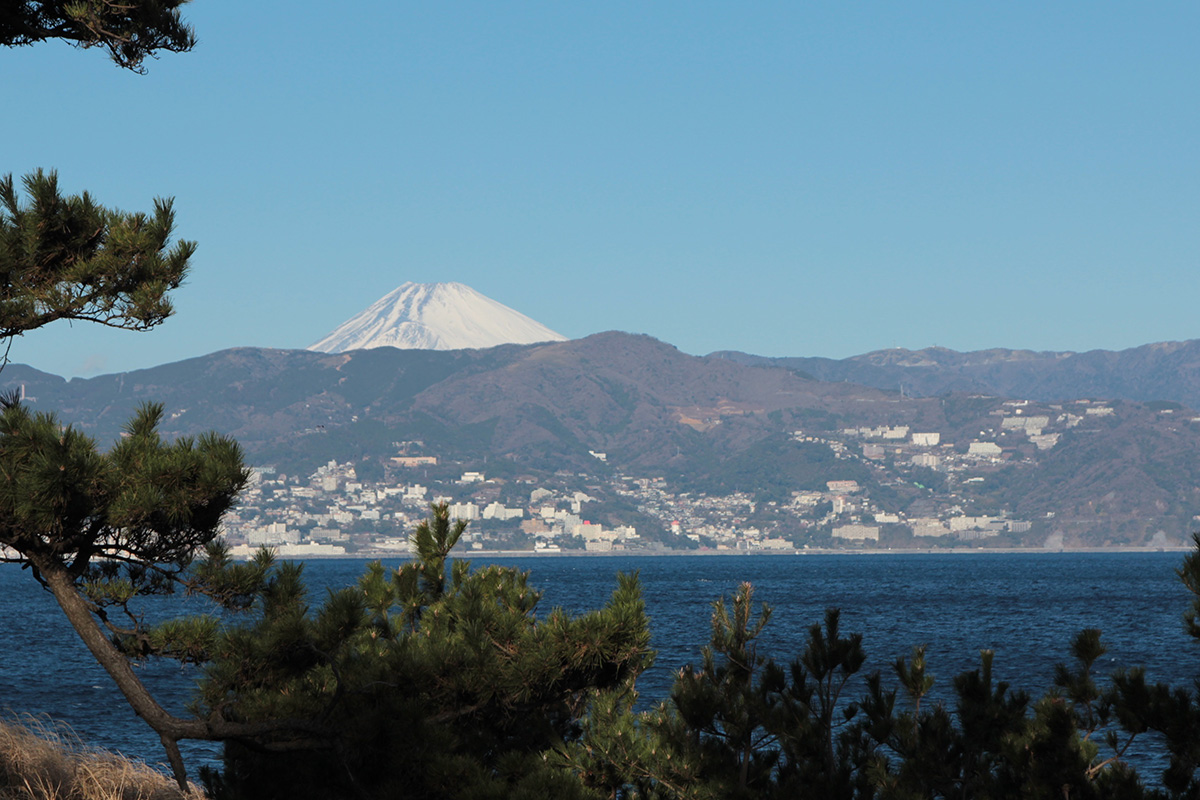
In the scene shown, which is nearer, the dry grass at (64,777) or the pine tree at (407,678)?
the pine tree at (407,678)

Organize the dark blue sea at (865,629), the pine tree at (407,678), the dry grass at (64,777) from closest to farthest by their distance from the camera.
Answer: the pine tree at (407,678) → the dry grass at (64,777) → the dark blue sea at (865,629)

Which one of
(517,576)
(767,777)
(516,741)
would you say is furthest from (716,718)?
(517,576)

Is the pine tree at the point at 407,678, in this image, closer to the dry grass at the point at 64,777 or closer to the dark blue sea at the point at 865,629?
the dark blue sea at the point at 865,629

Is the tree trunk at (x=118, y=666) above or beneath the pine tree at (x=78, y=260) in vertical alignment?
beneath

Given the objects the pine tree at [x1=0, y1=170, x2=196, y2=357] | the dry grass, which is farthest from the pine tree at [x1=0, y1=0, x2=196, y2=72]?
the dry grass

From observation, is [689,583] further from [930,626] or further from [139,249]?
[139,249]

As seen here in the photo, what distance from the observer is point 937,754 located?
25.1 feet

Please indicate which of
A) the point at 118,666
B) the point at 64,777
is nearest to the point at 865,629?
the point at 64,777

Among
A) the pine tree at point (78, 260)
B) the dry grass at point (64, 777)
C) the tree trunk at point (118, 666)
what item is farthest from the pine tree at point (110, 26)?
the dry grass at point (64, 777)

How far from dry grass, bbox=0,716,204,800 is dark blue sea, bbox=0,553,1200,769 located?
2.89 ft

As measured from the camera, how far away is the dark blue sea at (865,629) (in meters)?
29.7

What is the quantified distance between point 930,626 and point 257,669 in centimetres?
5531

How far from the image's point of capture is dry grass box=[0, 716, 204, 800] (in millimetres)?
7789

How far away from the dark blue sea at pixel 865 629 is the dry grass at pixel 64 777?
882 millimetres
